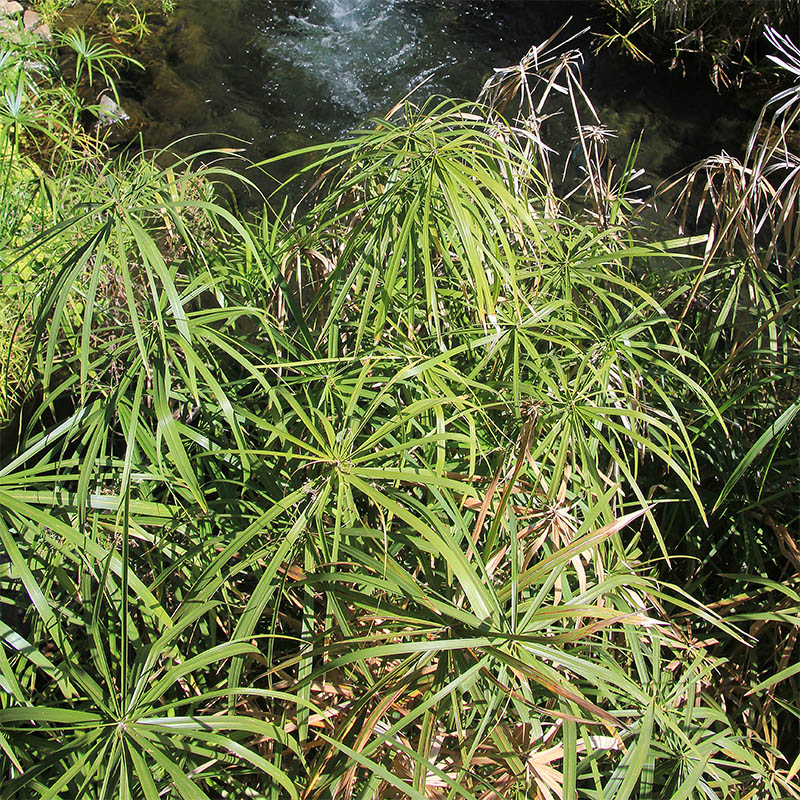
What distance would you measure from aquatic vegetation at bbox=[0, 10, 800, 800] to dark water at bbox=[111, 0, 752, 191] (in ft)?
9.98

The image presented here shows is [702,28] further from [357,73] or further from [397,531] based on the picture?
[397,531]

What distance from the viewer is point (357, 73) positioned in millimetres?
5008

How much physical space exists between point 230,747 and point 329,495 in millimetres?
374

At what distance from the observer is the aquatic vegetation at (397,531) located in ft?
3.17

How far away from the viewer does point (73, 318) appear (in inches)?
81.7

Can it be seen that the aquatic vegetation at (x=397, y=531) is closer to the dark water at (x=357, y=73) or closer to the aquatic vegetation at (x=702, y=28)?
the dark water at (x=357, y=73)

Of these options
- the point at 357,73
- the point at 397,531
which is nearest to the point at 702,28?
the point at 357,73

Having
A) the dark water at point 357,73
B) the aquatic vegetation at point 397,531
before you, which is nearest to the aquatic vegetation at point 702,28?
the dark water at point 357,73

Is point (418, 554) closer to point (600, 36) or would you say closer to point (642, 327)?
point (642, 327)

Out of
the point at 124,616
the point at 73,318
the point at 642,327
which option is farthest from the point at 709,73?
the point at 124,616

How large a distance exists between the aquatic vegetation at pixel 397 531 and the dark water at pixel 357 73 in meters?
3.04

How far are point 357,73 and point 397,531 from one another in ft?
15.2

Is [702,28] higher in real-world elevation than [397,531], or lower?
lower

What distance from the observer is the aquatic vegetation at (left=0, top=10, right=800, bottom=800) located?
966mm
